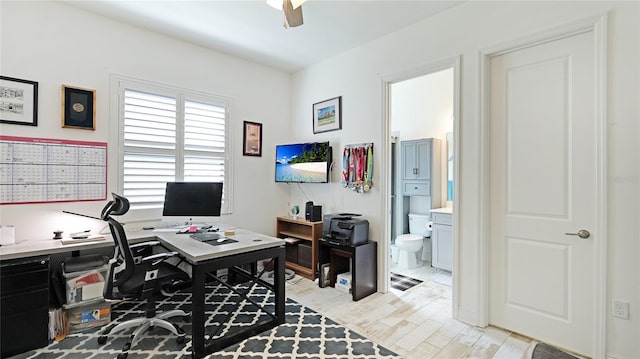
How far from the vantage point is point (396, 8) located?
2748 mm

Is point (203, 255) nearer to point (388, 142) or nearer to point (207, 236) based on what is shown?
point (207, 236)

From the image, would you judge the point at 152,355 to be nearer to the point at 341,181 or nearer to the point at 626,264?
the point at 341,181

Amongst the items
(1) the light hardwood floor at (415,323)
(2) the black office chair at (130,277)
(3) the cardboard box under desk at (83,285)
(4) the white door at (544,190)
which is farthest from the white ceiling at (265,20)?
(1) the light hardwood floor at (415,323)

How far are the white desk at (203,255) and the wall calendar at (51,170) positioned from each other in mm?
443

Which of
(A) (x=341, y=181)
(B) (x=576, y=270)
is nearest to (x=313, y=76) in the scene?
(A) (x=341, y=181)

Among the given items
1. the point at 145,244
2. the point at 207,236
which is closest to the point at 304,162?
the point at 207,236

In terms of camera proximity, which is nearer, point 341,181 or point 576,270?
point 576,270

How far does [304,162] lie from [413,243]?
73.1 inches

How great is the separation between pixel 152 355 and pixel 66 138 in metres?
2.12

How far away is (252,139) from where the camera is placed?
4.09 metres

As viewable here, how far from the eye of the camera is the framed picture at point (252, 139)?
402 cm

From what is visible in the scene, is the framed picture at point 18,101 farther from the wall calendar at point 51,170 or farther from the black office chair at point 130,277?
the black office chair at point 130,277

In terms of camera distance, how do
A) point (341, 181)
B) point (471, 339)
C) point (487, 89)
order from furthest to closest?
point (341, 181) < point (487, 89) < point (471, 339)

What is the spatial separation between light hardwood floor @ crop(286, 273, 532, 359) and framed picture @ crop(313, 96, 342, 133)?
199cm
